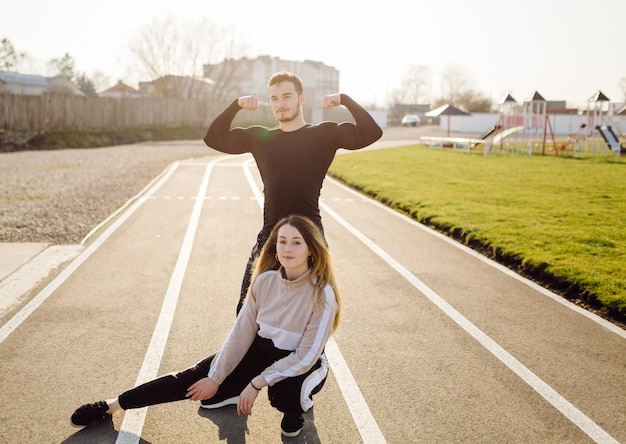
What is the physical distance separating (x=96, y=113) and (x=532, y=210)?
3011 centimetres

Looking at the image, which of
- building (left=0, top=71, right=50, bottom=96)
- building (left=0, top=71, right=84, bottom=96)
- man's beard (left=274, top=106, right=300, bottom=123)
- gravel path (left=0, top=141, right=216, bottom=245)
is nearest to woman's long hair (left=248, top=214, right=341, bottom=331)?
man's beard (left=274, top=106, right=300, bottom=123)

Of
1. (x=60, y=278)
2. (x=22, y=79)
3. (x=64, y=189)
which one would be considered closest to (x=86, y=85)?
(x=22, y=79)

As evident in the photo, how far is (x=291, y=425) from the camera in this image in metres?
3.82

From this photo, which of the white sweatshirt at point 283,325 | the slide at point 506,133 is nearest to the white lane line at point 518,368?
the white sweatshirt at point 283,325

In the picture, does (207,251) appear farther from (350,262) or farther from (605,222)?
(605,222)

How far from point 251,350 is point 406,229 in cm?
755

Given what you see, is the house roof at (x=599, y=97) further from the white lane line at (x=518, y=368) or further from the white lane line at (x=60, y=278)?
the white lane line at (x=518, y=368)

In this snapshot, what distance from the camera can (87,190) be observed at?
15.6 m

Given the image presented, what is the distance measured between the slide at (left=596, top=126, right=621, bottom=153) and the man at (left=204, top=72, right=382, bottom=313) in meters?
31.9

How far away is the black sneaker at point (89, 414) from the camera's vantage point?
3877mm

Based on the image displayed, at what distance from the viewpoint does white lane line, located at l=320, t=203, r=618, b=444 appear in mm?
3967

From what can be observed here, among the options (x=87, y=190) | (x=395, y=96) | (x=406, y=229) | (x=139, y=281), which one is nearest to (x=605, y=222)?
(x=406, y=229)

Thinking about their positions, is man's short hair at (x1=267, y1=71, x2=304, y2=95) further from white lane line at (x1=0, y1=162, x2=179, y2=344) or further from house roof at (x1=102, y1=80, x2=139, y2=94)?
house roof at (x1=102, y1=80, x2=139, y2=94)

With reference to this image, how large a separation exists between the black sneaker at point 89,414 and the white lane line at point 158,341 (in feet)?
0.55
